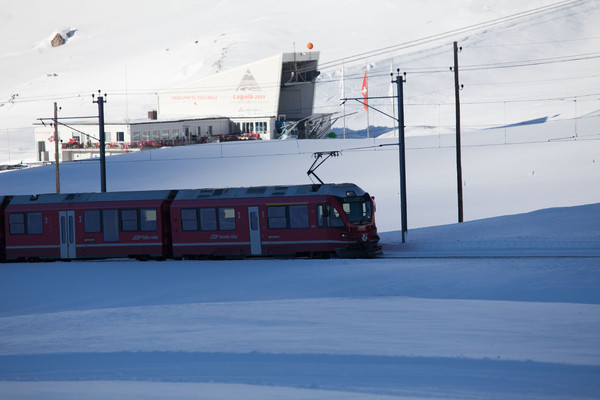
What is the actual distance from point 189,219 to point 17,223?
313 inches

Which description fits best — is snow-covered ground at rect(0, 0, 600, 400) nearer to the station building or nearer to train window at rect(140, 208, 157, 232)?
train window at rect(140, 208, 157, 232)

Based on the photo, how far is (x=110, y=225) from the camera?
32.1m

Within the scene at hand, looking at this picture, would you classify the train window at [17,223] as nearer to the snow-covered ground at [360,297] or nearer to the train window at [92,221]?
the train window at [92,221]

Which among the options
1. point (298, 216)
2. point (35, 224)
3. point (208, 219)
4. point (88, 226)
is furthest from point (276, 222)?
point (35, 224)

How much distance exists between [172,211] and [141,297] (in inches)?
339

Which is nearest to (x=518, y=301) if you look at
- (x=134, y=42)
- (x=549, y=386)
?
(x=549, y=386)

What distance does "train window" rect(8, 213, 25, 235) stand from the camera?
109 ft

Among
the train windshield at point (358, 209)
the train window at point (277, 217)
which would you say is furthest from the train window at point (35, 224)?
the train windshield at point (358, 209)

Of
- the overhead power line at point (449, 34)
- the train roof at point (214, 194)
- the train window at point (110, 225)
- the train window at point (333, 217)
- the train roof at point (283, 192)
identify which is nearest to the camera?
the train window at point (333, 217)

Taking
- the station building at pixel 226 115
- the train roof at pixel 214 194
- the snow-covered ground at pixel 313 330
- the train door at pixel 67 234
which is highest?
the station building at pixel 226 115

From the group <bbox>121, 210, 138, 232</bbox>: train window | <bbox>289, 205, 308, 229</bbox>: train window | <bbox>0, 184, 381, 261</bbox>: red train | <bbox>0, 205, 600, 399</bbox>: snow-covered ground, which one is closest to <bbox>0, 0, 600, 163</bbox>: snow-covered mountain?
<bbox>0, 184, 381, 261</bbox>: red train

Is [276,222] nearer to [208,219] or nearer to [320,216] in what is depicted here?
[320,216]

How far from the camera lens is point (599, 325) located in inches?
622

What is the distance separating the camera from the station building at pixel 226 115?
74438 millimetres
